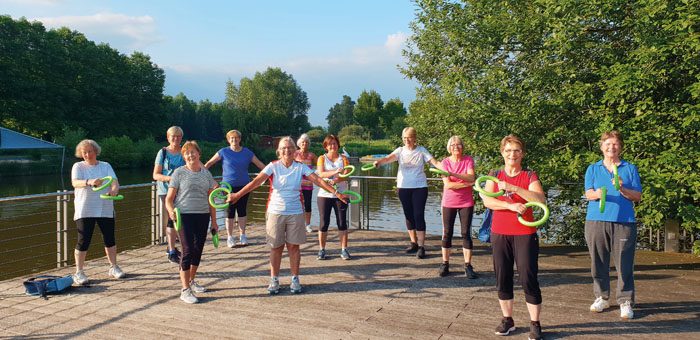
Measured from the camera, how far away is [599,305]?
13.5ft

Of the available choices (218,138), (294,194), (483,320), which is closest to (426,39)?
(294,194)

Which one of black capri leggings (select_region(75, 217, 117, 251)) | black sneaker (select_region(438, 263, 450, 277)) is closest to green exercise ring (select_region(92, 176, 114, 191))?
black capri leggings (select_region(75, 217, 117, 251))

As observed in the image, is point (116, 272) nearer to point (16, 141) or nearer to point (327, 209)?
point (327, 209)

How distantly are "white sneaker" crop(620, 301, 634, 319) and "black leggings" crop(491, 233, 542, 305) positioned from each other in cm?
104

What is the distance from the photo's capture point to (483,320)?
12.9 ft

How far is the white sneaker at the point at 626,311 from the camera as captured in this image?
3938mm

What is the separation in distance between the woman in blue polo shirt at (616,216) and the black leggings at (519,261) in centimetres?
96

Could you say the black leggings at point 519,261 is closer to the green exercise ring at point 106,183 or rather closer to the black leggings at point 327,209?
the black leggings at point 327,209

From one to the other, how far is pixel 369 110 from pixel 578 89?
195ft

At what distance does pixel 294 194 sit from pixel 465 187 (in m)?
1.85

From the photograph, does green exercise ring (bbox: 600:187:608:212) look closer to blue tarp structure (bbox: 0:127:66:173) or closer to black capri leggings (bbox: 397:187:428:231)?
black capri leggings (bbox: 397:187:428:231)

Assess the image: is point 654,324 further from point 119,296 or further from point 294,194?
point 119,296

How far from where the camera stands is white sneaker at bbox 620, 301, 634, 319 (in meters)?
3.94

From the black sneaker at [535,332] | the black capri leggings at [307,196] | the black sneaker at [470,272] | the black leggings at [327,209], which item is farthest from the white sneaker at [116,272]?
the black sneaker at [535,332]
